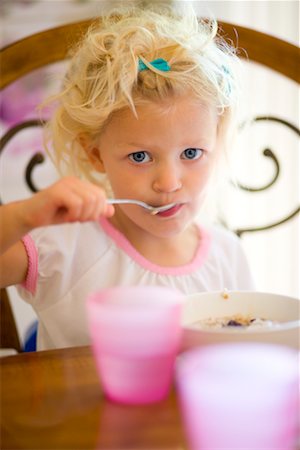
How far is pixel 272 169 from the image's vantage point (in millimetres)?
2021

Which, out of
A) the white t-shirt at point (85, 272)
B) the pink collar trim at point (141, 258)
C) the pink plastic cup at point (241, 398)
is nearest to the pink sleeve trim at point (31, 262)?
the white t-shirt at point (85, 272)

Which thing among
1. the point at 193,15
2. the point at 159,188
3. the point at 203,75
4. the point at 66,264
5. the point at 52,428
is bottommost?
the point at 52,428

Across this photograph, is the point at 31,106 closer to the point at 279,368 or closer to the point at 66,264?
the point at 66,264

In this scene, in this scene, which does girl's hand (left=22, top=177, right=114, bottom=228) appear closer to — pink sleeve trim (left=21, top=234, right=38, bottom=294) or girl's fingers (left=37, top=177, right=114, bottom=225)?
girl's fingers (left=37, top=177, right=114, bottom=225)

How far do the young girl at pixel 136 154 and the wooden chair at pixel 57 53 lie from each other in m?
0.04

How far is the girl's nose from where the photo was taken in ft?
3.28

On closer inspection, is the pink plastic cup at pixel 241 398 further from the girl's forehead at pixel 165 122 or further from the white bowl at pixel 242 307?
the girl's forehead at pixel 165 122

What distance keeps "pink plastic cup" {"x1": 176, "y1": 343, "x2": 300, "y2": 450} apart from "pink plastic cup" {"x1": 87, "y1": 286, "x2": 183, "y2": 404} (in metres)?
0.09

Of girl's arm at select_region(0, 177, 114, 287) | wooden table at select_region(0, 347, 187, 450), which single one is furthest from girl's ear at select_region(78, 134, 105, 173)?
wooden table at select_region(0, 347, 187, 450)

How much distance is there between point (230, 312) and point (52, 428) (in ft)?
1.05

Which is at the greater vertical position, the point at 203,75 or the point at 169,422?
the point at 203,75

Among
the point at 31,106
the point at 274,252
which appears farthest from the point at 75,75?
the point at 274,252

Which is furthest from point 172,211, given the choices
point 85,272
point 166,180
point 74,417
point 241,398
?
point 241,398

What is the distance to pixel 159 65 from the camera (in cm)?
→ 104
